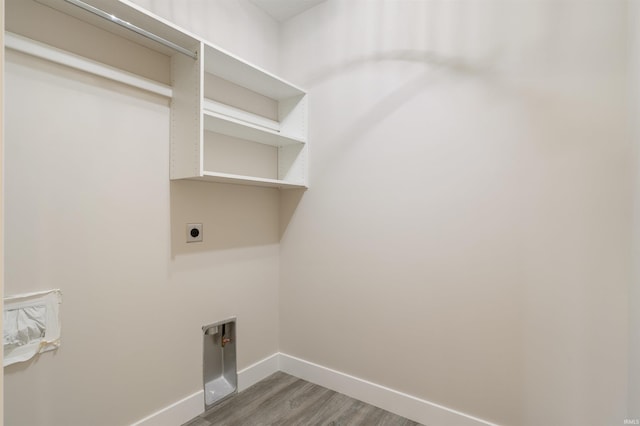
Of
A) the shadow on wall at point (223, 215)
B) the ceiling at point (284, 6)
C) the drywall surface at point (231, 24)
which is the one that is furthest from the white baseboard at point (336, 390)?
the ceiling at point (284, 6)

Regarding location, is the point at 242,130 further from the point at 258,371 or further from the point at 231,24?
the point at 258,371

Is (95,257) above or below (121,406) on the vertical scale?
above

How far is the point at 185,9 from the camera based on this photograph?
75.3 inches

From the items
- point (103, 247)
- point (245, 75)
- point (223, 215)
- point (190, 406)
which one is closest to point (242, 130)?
point (245, 75)

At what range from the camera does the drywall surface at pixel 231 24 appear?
1.87m

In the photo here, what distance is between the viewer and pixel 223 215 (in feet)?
7.07

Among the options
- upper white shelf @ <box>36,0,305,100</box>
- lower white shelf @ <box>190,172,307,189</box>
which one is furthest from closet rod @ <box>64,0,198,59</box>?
lower white shelf @ <box>190,172,307,189</box>

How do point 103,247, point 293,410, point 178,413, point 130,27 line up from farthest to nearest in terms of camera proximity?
point 293,410, point 178,413, point 103,247, point 130,27

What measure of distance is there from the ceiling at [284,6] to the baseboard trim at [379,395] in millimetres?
2625

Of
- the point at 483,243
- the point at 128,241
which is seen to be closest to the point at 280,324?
the point at 128,241

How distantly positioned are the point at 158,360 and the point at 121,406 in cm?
25

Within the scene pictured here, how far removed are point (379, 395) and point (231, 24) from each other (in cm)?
262

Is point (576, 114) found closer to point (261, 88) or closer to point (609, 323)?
point (609, 323)

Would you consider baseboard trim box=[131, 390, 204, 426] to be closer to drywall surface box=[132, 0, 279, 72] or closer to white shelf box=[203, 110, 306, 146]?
white shelf box=[203, 110, 306, 146]
